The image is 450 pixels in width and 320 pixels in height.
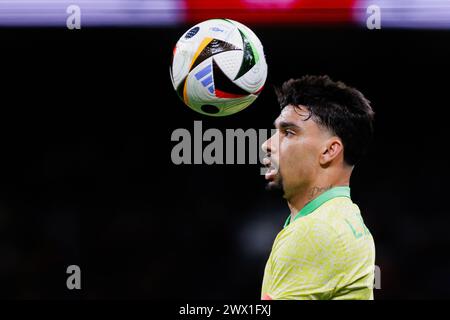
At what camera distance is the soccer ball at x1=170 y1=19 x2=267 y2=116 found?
3918 millimetres

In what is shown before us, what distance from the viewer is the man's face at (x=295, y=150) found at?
3508 millimetres

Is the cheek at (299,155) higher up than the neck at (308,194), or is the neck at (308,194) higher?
the cheek at (299,155)

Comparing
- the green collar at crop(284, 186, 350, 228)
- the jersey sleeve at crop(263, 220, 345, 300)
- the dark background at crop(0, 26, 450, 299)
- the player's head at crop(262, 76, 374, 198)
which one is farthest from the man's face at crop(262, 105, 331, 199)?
the dark background at crop(0, 26, 450, 299)

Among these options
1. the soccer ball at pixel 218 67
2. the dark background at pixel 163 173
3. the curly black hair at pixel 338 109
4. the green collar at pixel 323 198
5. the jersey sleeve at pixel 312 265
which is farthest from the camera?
the dark background at pixel 163 173

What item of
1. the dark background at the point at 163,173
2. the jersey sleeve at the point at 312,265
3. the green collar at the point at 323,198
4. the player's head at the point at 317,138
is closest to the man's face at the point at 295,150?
the player's head at the point at 317,138

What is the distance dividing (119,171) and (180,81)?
4453 millimetres

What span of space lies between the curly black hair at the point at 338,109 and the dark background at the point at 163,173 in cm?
374

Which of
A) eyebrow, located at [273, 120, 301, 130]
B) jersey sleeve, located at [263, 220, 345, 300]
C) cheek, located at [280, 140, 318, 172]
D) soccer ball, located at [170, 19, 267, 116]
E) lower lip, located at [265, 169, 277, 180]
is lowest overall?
jersey sleeve, located at [263, 220, 345, 300]

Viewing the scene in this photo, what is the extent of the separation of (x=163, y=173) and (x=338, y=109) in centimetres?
482

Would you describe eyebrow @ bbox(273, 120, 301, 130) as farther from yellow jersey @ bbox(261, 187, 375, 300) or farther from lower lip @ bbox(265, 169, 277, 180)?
yellow jersey @ bbox(261, 187, 375, 300)

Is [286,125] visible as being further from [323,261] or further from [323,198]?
[323,261]

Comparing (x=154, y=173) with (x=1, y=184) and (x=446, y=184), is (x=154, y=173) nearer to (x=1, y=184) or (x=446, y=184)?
(x=1, y=184)

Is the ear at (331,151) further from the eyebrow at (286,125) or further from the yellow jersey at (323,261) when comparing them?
the yellow jersey at (323,261)

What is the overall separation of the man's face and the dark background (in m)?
3.89
